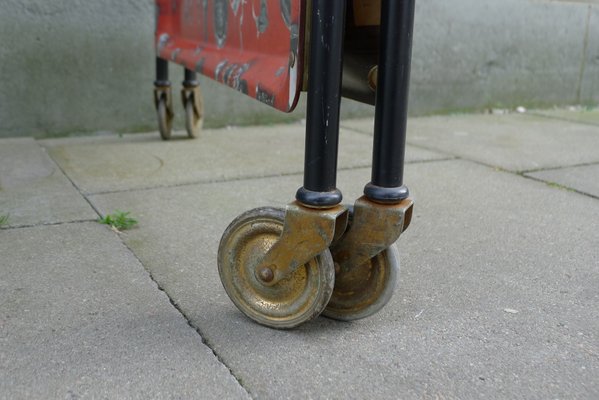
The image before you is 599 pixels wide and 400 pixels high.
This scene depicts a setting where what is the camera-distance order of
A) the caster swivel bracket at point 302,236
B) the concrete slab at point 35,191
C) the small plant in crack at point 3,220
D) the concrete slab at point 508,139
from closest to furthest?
the caster swivel bracket at point 302,236 < the small plant in crack at point 3,220 < the concrete slab at point 35,191 < the concrete slab at point 508,139

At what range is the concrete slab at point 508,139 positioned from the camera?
11.2 feet

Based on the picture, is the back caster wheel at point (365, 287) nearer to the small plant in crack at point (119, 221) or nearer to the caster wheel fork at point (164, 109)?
the small plant in crack at point (119, 221)

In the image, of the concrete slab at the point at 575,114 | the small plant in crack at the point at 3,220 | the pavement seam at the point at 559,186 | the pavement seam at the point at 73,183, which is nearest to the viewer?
the small plant in crack at the point at 3,220

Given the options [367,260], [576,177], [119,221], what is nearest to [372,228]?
[367,260]

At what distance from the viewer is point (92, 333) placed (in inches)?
59.4

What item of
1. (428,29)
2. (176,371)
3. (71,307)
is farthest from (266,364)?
(428,29)

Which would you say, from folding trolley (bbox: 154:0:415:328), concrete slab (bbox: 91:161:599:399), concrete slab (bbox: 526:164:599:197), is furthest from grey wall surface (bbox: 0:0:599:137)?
folding trolley (bbox: 154:0:415:328)

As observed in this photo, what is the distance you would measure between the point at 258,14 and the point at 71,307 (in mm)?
847

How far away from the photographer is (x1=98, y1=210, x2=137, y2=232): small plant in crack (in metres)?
2.25

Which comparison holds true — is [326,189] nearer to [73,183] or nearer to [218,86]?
[73,183]

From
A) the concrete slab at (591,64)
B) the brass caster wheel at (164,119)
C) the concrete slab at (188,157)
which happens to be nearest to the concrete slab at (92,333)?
the concrete slab at (188,157)

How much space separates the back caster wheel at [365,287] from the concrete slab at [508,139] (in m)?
1.87

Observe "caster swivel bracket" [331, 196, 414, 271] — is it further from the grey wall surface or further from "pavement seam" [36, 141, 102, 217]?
the grey wall surface

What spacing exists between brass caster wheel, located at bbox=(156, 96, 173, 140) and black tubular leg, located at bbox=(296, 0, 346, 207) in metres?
2.30
